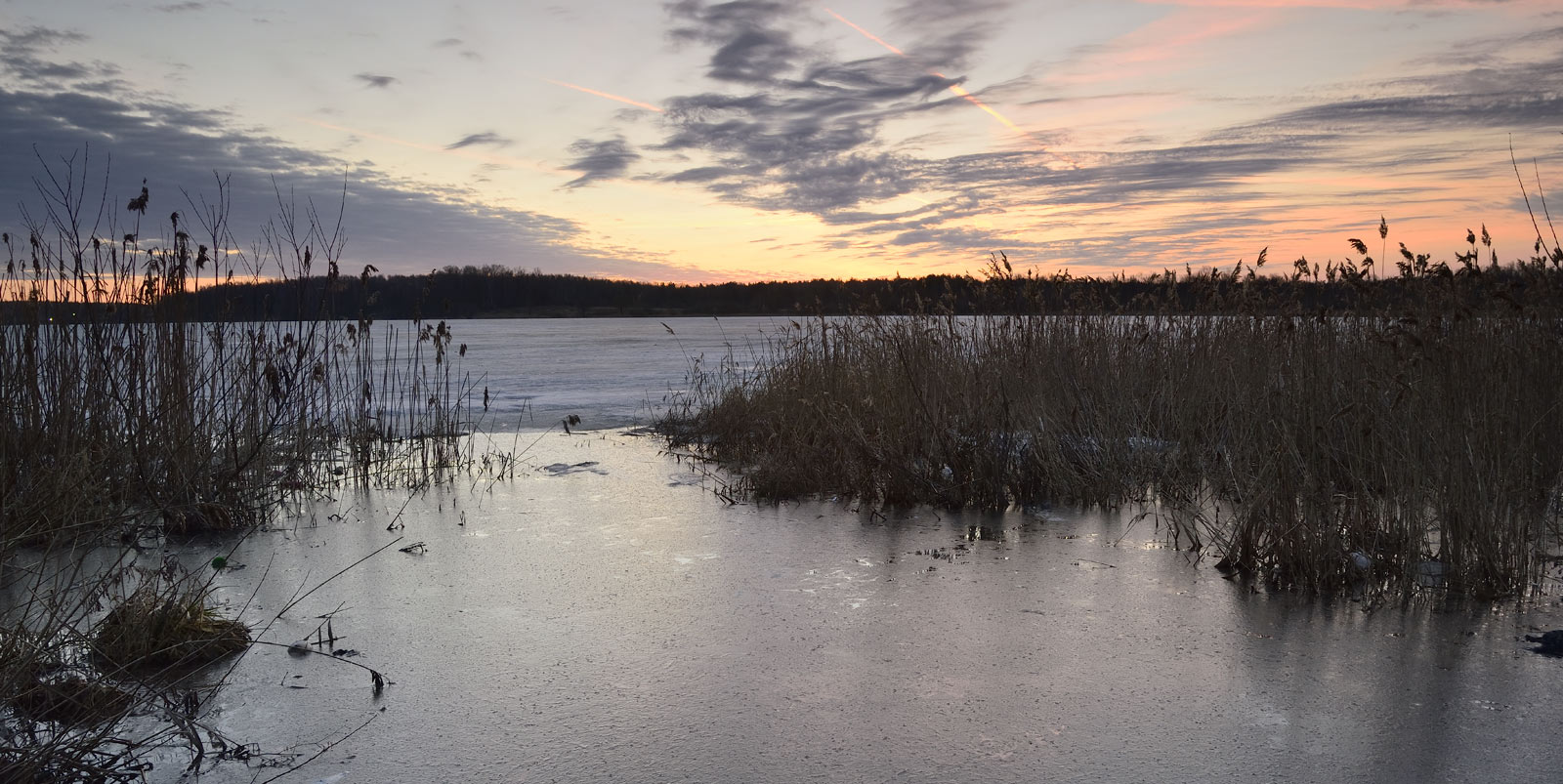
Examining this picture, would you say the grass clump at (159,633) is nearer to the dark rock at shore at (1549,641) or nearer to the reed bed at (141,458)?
the reed bed at (141,458)

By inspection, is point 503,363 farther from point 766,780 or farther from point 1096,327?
point 766,780

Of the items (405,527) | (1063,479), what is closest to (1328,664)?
(1063,479)

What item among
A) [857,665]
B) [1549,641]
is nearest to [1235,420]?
[1549,641]

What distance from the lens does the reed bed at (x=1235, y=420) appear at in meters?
4.41

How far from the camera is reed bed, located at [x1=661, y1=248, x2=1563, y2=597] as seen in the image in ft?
14.5

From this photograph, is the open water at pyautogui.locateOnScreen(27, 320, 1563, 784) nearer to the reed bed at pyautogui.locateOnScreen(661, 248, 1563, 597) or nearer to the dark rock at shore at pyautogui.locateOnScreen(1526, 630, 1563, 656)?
the dark rock at shore at pyautogui.locateOnScreen(1526, 630, 1563, 656)

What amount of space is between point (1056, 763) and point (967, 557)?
242 centimetres

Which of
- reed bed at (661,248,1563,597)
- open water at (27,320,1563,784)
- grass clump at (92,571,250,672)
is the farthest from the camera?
reed bed at (661,248,1563,597)

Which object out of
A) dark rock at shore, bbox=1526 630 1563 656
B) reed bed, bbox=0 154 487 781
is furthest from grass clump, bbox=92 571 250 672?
dark rock at shore, bbox=1526 630 1563 656

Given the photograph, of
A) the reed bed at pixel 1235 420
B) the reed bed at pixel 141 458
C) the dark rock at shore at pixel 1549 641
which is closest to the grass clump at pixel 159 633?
the reed bed at pixel 141 458

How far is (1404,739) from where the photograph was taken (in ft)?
9.50

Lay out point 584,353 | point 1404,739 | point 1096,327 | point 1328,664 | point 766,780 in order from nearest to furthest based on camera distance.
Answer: point 766,780, point 1404,739, point 1328,664, point 1096,327, point 584,353

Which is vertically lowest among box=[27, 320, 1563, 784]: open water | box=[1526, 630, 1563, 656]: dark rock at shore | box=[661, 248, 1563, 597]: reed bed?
box=[27, 320, 1563, 784]: open water

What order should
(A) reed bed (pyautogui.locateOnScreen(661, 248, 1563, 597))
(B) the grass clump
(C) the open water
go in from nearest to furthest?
(C) the open water
(B) the grass clump
(A) reed bed (pyautogui.locateOnScreen(661, 248, 1563, 597))
